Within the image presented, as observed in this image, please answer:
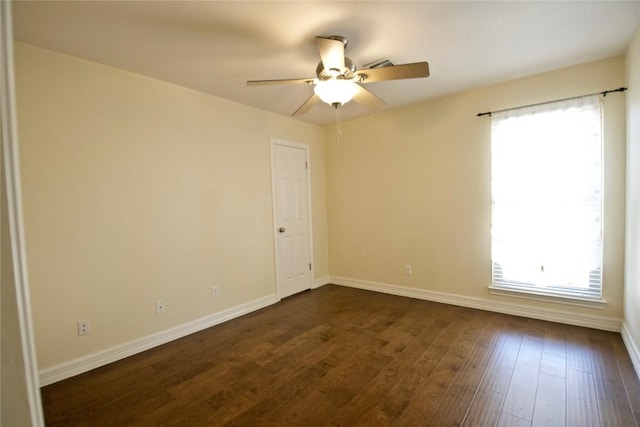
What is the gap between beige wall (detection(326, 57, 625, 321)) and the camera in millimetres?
2572

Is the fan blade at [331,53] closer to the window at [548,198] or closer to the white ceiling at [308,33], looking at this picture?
the white ceiling at [308,33]

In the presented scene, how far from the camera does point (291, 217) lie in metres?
4.04

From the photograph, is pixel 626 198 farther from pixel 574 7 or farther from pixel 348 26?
pixel 348 26

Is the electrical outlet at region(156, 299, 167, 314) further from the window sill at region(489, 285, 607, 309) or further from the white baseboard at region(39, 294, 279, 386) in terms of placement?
the window sill at region(489, 285, 607, 309)

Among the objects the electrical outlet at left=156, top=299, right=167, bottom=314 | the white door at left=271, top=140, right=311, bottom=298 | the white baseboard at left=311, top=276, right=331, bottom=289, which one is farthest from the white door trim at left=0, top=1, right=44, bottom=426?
the white baseboard at left=311, top=276, right=331, bottom=289

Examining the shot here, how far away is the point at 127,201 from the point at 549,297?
4.07m

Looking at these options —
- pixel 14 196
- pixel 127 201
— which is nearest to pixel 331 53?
pixel 14 196

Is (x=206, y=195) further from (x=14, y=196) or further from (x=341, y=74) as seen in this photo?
(x=14, y=196)

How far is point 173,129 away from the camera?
282 cm

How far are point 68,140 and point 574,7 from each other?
366cm

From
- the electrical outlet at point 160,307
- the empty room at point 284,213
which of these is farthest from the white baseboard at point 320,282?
the electrical outlet at point 160,307

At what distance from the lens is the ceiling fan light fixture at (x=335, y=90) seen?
6.43 ft

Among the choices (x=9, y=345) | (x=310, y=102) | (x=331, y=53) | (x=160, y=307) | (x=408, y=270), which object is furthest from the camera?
(x=408, y=270)

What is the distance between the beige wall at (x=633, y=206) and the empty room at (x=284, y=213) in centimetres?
4
